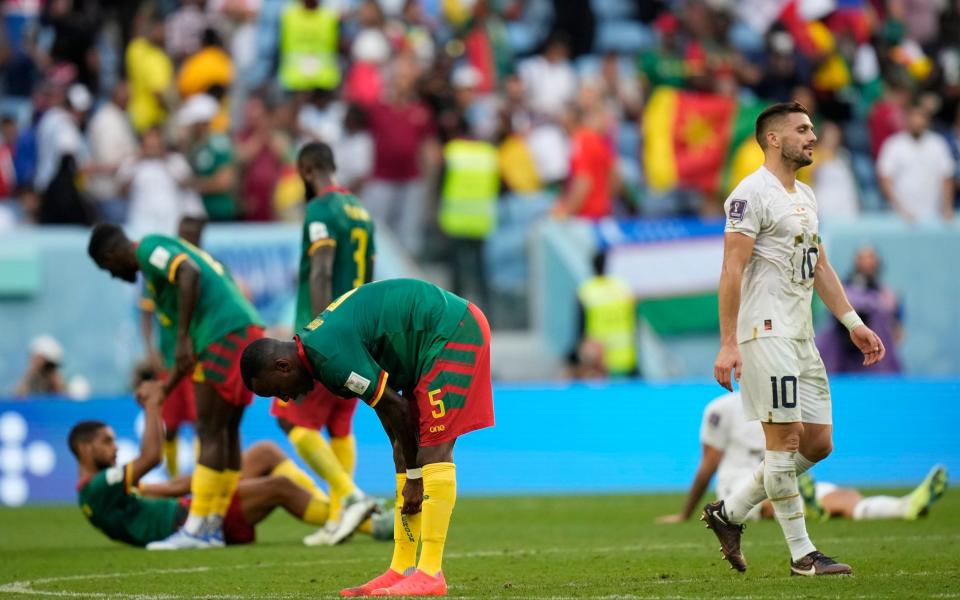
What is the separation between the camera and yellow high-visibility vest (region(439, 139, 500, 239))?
1984 centimetres

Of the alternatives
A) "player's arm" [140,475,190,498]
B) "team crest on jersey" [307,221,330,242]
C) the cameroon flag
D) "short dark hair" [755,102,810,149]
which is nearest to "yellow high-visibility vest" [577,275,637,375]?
the cameroon flag

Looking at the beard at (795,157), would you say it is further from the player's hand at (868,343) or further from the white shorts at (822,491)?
the white shorts at (822,491)

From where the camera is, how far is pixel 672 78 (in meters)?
21.8

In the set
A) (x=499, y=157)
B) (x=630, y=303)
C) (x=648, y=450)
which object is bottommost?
(x=648, y=450)

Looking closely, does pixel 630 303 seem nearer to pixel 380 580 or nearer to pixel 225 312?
pixel 225 312

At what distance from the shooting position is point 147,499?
37.9ft

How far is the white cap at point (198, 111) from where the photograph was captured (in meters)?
19.5

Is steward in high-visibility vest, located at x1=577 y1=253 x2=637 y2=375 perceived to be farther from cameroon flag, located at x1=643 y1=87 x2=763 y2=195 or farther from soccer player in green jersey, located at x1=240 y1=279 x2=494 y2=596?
soccer player in green jersey, located at x1=240 y1=279 x2=494 y2=596

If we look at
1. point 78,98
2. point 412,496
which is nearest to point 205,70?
point 78,98

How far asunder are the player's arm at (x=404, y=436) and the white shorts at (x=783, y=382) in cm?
170

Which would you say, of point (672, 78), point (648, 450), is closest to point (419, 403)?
point (648, 450)

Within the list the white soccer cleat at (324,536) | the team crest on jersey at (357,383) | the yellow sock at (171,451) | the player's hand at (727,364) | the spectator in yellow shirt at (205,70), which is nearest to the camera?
the team crest on jersey at (357,383)

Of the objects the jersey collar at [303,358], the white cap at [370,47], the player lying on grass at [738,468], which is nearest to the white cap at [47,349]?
the white cap at [370,47]

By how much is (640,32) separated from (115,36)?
7408mm
